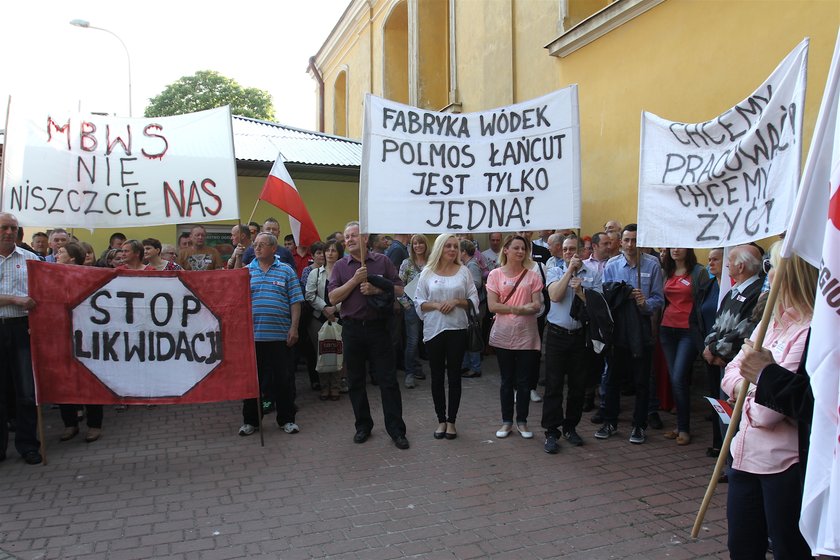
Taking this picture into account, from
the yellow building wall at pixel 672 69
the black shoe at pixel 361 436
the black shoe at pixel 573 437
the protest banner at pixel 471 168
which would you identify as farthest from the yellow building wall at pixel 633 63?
the black shoe at pixel 361 436

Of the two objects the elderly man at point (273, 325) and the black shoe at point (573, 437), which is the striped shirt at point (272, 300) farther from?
the black shoe at point (573, 437)

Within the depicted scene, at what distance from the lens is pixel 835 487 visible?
2018mm

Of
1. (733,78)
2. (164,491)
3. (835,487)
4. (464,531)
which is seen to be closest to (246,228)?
(164,491)

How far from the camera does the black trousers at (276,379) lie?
610cm

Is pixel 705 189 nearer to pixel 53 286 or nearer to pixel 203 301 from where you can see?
pixel 203 301

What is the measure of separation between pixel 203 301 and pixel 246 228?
2.23 m

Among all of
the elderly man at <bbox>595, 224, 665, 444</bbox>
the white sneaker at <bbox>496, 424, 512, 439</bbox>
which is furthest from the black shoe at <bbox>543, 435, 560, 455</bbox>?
the elderly man at <bbox>595, 224, 665, 444</bbox>

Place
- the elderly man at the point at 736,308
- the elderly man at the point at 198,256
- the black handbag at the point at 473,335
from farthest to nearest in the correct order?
the elderly man at the point at 198,256
the black handbag at the point at 473,335
the elderly man at the point at 736,308

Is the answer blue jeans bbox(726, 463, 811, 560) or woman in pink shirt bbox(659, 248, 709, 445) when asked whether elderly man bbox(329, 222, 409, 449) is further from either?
blue jeans bbox(726, 463, 811, 560)

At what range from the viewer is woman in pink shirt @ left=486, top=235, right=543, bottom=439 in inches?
221

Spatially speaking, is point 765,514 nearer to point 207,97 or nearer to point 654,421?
point 654,421

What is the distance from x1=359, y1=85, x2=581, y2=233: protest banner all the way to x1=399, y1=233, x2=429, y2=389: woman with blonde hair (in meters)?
2.36

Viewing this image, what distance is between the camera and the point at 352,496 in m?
4.55

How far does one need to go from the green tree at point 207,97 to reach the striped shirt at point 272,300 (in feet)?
123
